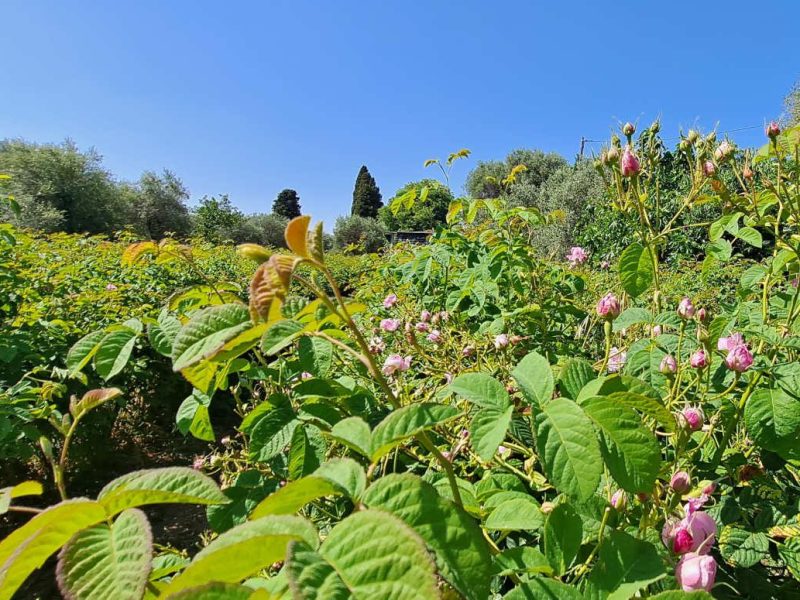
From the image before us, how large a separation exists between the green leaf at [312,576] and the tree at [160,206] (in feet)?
90.1

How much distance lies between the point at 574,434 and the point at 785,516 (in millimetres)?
572

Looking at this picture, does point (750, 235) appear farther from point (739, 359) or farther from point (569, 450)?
point (569, 450)

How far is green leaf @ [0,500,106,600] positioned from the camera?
0.38 m

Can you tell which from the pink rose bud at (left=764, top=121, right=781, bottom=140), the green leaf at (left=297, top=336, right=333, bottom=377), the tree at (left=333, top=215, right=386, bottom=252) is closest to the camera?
the green leaf at (left=297, top=336, right=333, bottom=377)

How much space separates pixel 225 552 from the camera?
326mm

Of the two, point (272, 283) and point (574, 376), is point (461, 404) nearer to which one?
point (574, 376)

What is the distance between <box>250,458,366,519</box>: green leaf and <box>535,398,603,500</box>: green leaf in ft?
0.71

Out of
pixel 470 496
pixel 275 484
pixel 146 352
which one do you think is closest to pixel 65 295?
pixel 146 352

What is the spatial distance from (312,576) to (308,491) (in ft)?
0.40

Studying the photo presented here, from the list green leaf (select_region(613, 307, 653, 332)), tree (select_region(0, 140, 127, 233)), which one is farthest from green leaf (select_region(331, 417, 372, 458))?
tree (select_region(0, 140, 127, 233))

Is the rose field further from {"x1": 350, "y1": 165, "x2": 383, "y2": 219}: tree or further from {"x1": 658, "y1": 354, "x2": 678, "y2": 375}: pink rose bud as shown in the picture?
{"x1": 350, "y1": 165, "x2": 383, "y2": 219}: tree

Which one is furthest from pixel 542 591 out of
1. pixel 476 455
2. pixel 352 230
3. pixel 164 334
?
pixel 352 230

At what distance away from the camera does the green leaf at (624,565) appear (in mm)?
489

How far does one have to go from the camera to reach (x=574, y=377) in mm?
652
